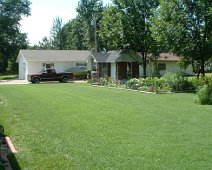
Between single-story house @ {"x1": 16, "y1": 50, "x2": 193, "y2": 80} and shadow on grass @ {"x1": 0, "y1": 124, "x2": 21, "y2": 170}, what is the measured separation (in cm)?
3155

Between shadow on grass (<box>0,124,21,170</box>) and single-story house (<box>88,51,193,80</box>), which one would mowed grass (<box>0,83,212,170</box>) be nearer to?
shadow on grass (<box>0,124,21,170</box>)

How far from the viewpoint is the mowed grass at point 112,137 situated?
314 inches

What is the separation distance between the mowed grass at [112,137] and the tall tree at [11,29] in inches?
2119

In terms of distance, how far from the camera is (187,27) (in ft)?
91.5

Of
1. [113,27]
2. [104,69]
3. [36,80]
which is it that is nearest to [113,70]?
[104,69]

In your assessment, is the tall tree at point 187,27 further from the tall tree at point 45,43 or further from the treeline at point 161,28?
the tall tree at point 45,43

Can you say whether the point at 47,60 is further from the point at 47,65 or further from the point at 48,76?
the point at 48,76

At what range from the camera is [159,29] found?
1121 inches

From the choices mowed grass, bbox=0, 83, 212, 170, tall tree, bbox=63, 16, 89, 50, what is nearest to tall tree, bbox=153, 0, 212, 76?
mowed grass, bbox=0, 83, 212, 170

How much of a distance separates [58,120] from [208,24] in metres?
17.7

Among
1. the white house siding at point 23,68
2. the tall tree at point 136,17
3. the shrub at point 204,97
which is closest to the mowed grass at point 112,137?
→ the shrub at point 204,97

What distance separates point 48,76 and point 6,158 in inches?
1441

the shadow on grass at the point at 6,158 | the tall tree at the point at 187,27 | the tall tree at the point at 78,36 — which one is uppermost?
the tall tree at the point at 78,36

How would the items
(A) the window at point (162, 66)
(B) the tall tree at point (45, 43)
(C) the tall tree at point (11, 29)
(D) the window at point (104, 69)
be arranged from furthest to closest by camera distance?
(B) the tall tree at point (45, 43), (C) the tall tree at point (11, 29), (A) the window at point (162, 66), (D) the window at point (104, 69)
